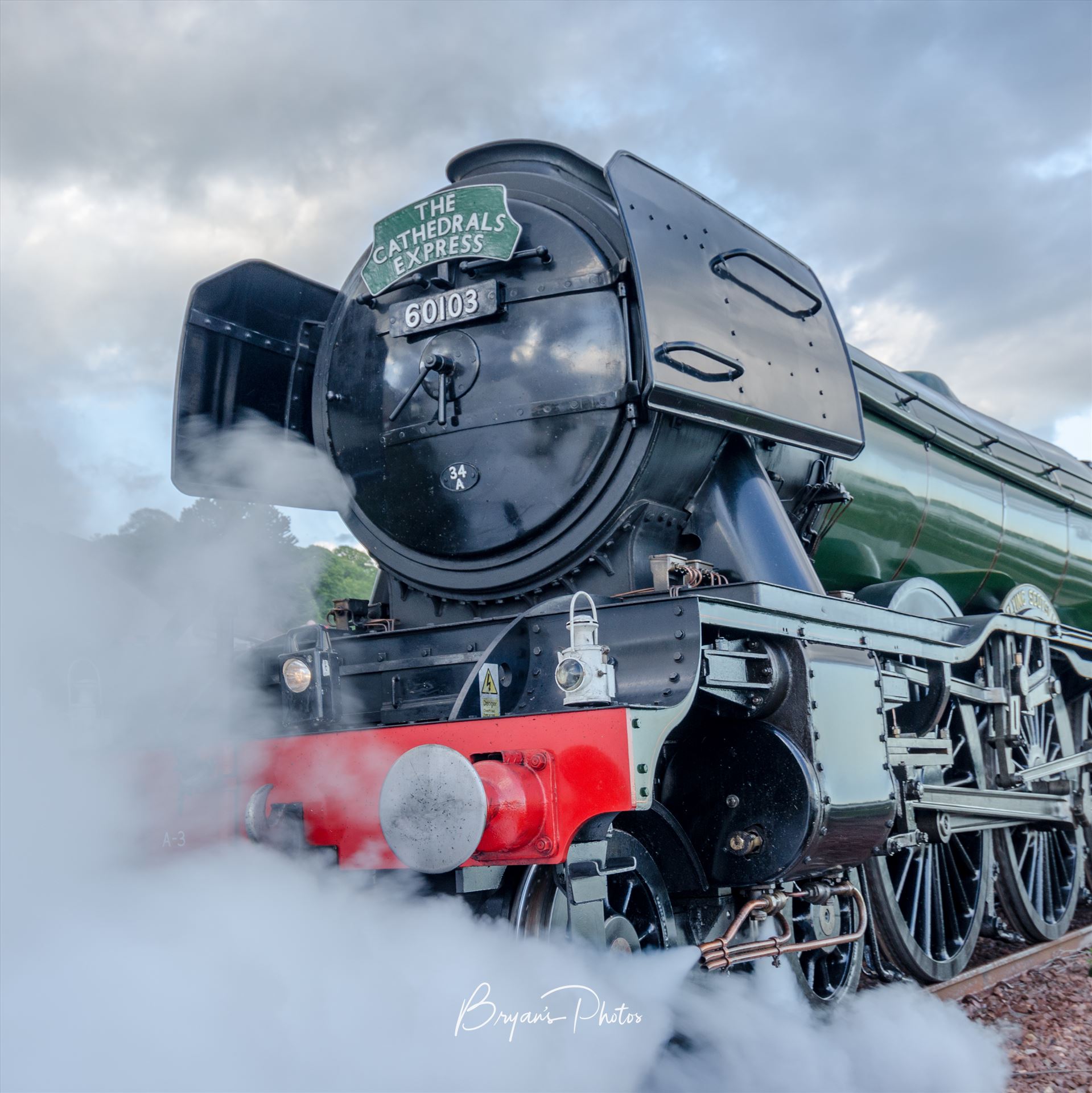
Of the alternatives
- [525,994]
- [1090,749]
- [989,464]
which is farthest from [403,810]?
[1090,749]

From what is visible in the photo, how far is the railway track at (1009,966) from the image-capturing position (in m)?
4.05

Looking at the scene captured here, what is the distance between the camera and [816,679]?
289 centimetres

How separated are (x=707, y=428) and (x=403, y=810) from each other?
1.46 metres

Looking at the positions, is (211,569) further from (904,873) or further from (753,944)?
(904,873)

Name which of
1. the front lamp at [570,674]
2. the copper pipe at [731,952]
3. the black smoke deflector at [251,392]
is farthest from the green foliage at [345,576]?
the front lamp at [570,674]

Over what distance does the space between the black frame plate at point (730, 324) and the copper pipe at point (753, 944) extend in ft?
4.21

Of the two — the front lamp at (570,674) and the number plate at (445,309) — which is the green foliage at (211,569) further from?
the front lamp at (570,674)

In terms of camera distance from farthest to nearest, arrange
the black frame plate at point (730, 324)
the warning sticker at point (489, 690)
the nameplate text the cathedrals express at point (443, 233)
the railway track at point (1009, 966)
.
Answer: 1. the railway track at point (1009, 966)
2. the nameplate text the cathedrals express at point (443, 233)
3. the black frame plate at point (730, 324)
4. the warning sticker at point (489, 690)

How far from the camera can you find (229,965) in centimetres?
246

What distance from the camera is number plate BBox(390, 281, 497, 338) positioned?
3.29m

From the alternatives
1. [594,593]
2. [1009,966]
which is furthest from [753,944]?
[1009,966]

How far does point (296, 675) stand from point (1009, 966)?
3235 millimetres

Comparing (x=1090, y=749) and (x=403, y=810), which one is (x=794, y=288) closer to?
(x=403, y=810)

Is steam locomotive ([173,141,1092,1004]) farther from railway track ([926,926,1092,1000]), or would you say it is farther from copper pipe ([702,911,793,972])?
railway track ([926,926,1092,1000])
